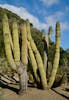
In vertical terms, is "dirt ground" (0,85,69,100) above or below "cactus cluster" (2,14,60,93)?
below

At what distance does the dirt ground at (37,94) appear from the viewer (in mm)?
8717

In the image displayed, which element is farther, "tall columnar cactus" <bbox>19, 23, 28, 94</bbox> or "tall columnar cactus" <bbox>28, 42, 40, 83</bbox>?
"tall columnar cactus" <bbox>28, 42, 40, 83</bbox>

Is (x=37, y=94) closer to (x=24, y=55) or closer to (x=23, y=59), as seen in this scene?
(x=23, y=59)

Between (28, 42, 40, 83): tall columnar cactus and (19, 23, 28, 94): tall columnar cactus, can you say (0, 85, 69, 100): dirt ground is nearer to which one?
(19, 23, 28, 94): tall columnar cactus

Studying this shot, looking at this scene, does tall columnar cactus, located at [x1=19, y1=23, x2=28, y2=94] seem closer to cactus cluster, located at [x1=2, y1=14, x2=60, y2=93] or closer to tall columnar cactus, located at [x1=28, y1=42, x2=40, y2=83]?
cactus cluster, located at [x1=2, y1=14, x2=60, y2=93]

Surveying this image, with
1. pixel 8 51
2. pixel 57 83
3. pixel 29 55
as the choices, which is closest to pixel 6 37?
pixel 8 51

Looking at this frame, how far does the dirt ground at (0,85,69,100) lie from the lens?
872 cm

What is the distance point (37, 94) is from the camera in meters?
8.92

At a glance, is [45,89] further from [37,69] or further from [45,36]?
[45,36]

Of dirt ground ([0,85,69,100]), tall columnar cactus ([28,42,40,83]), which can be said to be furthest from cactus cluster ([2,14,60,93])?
dirt ground ([0,85,69,100])

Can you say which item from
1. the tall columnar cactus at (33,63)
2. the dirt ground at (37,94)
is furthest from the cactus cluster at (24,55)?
the dirt ground at (37,94)

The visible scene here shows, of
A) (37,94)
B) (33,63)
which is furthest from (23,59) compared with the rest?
(37,94)

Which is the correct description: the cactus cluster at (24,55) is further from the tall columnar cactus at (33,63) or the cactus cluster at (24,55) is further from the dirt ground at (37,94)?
the dirt ground at (37,94)

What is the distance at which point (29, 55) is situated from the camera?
9.55 metres
